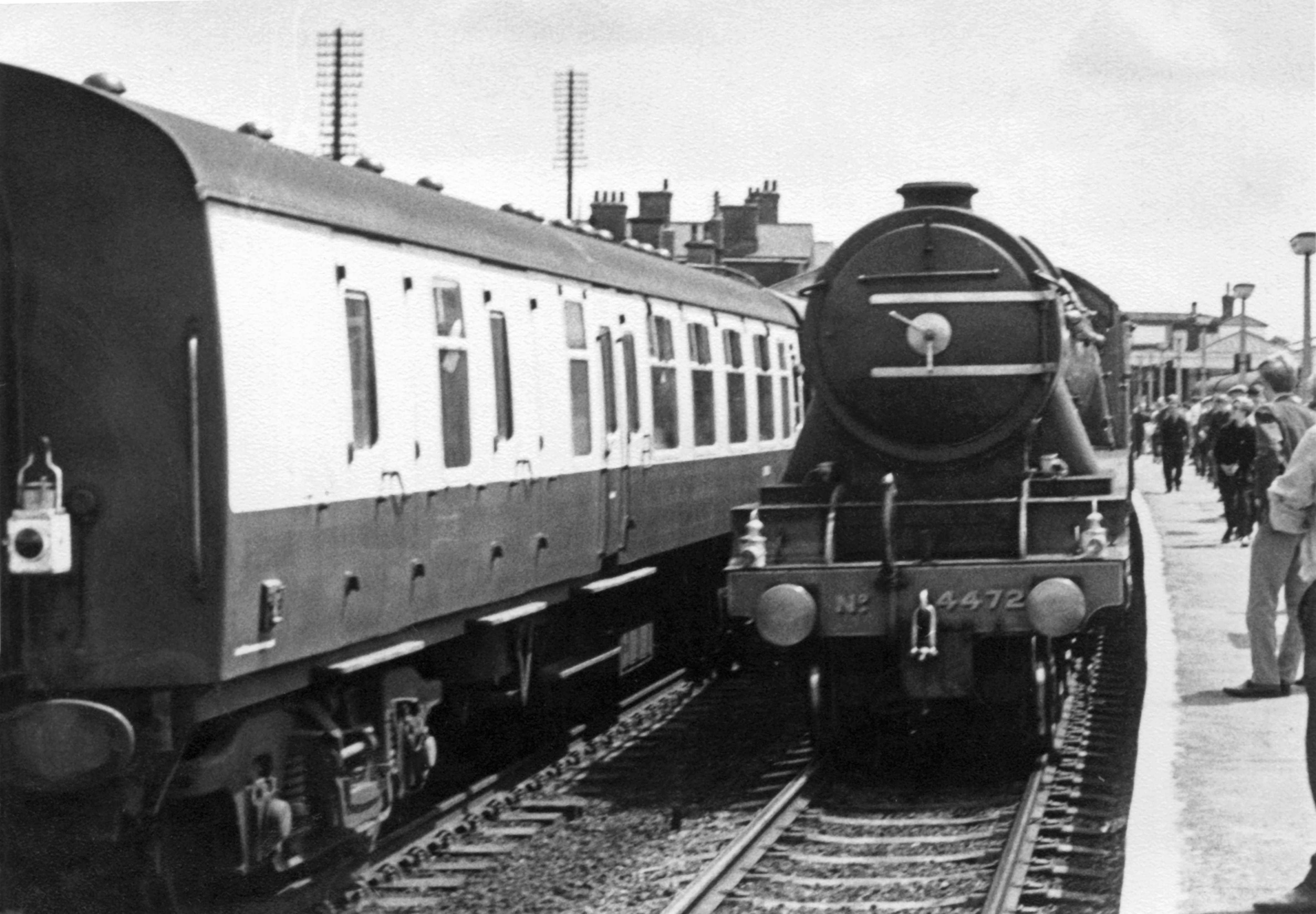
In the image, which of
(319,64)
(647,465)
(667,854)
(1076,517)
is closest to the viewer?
(667,854)

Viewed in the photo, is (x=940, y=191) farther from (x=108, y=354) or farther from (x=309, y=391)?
(x=108, y=354)

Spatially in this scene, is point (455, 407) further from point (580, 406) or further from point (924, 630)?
point (924, 630)

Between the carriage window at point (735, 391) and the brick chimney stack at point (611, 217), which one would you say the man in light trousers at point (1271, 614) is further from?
the brick chimney stack at point (611, 217)

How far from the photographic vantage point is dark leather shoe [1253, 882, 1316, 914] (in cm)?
628

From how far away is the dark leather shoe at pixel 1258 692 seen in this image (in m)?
10.4

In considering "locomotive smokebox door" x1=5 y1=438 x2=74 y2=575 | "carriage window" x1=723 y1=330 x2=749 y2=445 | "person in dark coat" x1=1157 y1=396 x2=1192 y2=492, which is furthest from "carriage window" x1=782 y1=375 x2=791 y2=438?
"person in dark coat" x1=1157 y1=396 x2=1192 y2=492

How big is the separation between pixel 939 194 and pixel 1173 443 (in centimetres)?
2077

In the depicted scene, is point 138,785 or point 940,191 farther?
point 940,191

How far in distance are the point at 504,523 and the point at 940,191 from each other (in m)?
3.15

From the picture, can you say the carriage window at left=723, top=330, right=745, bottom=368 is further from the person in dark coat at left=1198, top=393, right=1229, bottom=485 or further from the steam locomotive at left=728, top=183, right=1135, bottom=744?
the person in dark coat at left=1198, top=393, right=1229, bottom=485

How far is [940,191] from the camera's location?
10.6 metres

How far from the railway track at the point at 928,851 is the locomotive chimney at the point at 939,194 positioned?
10.3 feet

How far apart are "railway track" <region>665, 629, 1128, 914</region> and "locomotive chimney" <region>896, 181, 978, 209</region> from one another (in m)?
3.14

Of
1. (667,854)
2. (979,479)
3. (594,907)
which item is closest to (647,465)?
(979,479)
